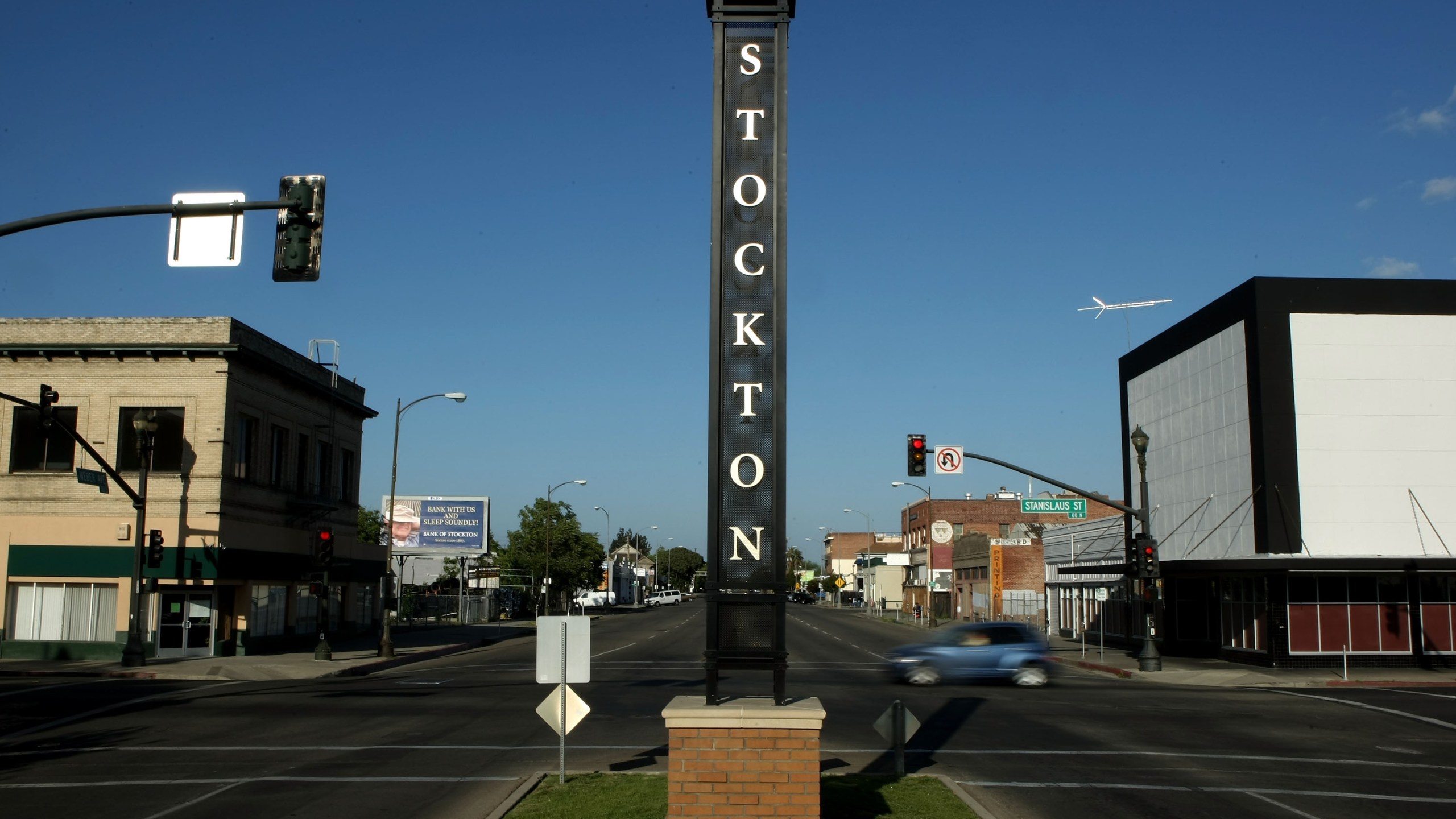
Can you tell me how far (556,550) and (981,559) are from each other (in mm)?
31132

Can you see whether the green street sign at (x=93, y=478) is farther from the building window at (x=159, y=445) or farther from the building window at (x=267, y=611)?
the building window at (x=267, y=611)

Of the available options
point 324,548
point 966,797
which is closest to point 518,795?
point 966,797

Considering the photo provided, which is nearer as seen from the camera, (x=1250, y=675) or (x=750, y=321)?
(x=750, y=321)

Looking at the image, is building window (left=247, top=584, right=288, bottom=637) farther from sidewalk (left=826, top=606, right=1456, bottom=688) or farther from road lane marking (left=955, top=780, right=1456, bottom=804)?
sidewalk (left=826, top=606, right=1456, bottom=688)

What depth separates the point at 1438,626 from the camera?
34.4 m

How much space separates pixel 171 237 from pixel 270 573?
2669 centimetres

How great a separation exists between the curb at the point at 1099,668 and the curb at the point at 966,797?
20.9 m

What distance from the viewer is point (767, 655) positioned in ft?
32.7

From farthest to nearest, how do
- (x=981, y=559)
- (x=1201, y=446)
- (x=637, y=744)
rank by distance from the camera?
1. (x=981, y=559)
2. (x=1201, y=446)
3. (x=637, y=744)

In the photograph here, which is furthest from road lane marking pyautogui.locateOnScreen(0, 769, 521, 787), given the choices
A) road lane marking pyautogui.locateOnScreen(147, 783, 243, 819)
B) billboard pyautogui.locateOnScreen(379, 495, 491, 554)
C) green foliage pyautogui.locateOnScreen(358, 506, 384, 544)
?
green foliage pyautogui.locateOnScreen(358, 506, 384, 544)

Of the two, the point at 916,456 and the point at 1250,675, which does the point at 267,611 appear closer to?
the point at 916,456

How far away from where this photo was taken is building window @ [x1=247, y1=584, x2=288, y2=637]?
37688 millimetres

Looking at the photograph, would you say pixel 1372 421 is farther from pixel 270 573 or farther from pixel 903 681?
pixel 270 573

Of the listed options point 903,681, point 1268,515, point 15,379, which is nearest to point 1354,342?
point 1268,515
